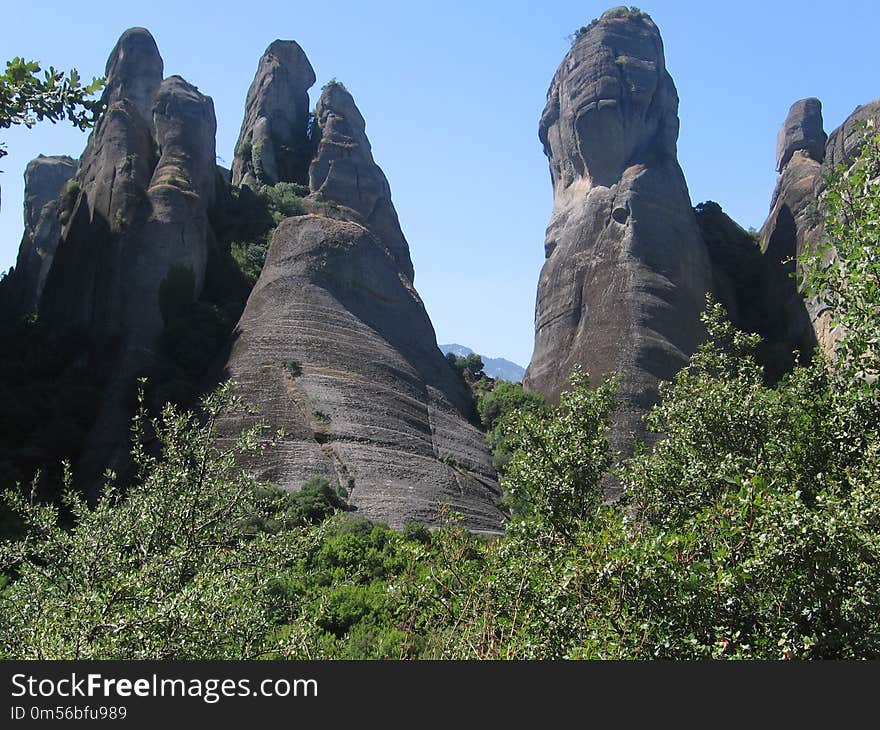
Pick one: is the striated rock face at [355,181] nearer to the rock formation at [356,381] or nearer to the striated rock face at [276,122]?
the rock formation at [356,381]

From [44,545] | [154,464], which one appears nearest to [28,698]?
[44,545]

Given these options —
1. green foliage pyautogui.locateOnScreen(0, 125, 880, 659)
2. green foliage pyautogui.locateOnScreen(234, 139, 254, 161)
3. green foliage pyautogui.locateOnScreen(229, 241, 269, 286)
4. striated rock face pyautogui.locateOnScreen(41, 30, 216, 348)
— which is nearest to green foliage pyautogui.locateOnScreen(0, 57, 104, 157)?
green foliage pyautogui.locateOnScreen(0, 125, 880, 659)

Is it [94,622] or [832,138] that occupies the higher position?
[832,138]

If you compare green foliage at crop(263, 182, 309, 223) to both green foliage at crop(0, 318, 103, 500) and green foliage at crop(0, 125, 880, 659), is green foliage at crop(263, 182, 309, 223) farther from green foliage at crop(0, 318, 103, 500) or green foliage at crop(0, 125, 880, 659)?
green foliage at crop(0, 125, 880, 659)

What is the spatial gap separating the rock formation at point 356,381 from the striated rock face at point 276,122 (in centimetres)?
1245

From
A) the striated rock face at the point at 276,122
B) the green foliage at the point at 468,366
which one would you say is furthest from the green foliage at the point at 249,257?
the green foliage at the point at 468,366

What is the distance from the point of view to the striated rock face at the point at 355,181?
61.2 metres

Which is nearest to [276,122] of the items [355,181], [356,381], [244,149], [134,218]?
[244,149]

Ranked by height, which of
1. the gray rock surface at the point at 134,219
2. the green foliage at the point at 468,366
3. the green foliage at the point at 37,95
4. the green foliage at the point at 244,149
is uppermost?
the green foliage at the point at 244,149

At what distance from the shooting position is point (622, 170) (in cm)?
6022

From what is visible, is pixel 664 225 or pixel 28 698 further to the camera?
pixel 664 225

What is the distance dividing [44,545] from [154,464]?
2.08 metres

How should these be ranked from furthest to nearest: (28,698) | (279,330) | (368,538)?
(279,330) < (368,538) < (28,698)

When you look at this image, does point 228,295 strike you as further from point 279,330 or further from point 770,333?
point 770,333
